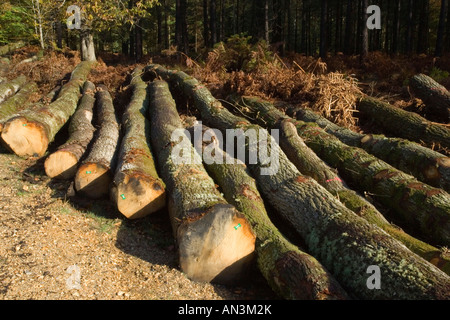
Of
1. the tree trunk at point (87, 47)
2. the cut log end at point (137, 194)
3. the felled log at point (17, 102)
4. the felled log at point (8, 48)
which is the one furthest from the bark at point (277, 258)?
the felled log at point (8, 48)

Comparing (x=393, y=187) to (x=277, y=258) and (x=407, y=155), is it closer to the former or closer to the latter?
(x=407, y=155)

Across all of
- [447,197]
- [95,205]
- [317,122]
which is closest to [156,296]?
[95,205]

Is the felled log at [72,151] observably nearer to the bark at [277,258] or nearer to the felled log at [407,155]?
the bark at [277,258]

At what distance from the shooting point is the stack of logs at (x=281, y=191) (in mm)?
3438

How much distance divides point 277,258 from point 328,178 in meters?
2.01

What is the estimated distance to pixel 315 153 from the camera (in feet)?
20.4

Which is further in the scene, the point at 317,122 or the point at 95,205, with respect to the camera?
the point at 317,122

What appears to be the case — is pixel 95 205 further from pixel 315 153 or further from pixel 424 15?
pixel 424 15

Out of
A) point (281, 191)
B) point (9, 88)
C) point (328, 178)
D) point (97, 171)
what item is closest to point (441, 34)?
point (328, 178)

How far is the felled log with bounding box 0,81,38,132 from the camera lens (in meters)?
8.29

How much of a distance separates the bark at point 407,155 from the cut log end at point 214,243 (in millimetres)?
3267

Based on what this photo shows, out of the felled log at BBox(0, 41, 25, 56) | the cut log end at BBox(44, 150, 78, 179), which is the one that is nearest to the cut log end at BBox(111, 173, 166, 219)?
the cut log end at BBox(44, 150, 78, 179)

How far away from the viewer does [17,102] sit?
31.3ft

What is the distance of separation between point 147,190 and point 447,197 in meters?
4.05
